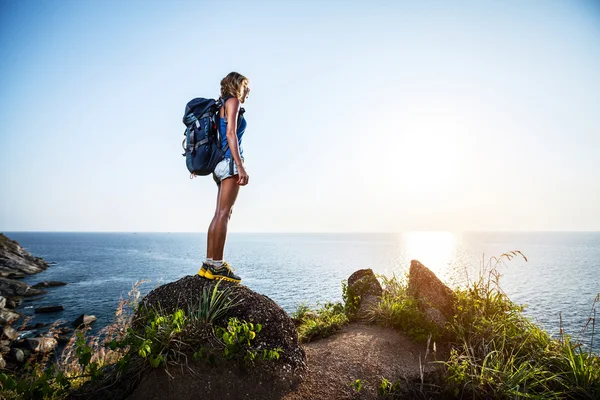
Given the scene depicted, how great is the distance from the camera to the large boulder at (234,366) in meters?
3.14

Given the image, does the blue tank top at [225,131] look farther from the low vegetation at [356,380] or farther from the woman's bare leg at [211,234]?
the low vegetation at [356,380]

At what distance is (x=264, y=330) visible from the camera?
3.95 metres

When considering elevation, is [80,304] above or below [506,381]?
below

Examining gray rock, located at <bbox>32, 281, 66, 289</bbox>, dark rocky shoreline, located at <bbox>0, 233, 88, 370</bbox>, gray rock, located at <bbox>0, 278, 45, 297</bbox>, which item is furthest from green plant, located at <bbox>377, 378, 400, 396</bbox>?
gray rock, located at <bbox>32, 281, 66, 289</bbox>

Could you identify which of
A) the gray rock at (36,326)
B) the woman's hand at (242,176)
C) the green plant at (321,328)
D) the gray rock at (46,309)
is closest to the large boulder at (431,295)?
the green plant at (321,328)

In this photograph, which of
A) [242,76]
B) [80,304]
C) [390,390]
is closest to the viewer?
[390,390]

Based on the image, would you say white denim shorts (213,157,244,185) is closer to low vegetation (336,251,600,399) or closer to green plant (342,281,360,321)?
low vegetation (336,251,600,399)

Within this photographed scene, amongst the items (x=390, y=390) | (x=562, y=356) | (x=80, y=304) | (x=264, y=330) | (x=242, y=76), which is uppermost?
(x=242, y=76)

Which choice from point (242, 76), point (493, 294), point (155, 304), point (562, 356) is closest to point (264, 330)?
point (155, 304)

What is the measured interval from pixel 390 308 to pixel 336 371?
2.44m

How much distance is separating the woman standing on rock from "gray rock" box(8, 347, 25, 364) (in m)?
23.7

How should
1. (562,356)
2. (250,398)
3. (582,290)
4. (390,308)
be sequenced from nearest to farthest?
1. (250,398)
2. (562,356)
3. (390,308)
4. (582,290)

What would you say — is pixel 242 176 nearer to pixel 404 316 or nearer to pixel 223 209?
pixel 223 209

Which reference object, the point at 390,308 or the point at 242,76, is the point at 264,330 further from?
the point at 242,76
